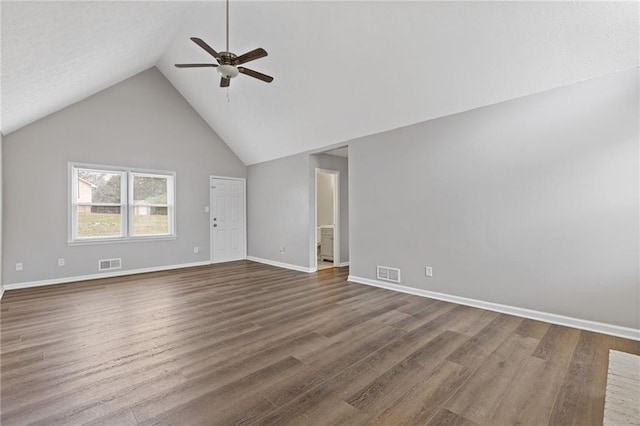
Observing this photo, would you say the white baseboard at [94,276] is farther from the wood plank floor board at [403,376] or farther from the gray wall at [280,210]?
the wood plank floor board at [403,376]

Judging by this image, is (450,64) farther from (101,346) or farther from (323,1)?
(101,346)

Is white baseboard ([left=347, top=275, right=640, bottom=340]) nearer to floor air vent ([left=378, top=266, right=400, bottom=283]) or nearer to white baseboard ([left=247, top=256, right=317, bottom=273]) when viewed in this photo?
floor air vent ([left=378, top=266, right=400, bottom=283])

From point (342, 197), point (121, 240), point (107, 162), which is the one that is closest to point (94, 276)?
point (121, 240)

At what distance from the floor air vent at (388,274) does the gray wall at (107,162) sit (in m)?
4.46

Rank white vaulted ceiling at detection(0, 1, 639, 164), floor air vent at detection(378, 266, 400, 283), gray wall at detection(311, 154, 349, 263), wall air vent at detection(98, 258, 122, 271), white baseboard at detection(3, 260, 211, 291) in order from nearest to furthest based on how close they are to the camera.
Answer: white vaulted ceiling at detection(0, 1, 639, 164)
floor air vent at detection(378, 266, 400, 283)
white baseboard at detection(3, 260, 211, 291)
wall air vent at detection(98, 258, 122, 271)
gray wall at detection(311, 154, 349, 263)

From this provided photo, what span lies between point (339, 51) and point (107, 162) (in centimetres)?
503

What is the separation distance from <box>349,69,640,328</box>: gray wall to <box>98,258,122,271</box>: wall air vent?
5.30 m

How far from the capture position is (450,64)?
3441 millimetres

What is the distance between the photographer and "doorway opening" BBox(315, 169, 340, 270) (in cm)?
664

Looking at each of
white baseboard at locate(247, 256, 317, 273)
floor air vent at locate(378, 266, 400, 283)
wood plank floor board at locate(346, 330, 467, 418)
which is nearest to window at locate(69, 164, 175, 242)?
white baseboard at locate(247, 256, 317, 273)

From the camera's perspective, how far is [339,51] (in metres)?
3.83

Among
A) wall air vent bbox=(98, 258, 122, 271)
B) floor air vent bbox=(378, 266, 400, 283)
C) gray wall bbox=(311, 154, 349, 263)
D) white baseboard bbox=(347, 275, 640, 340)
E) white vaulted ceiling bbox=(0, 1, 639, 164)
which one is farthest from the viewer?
gray wall bbox=(311, 154, 349, 263)

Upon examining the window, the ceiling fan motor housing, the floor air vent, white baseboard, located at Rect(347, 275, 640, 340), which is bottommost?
white baseboard, located at Rect(347, 275, 640, 340)

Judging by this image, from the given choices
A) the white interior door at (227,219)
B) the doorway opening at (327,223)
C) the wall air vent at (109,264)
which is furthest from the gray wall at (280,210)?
the wall air vent at (109,264)
